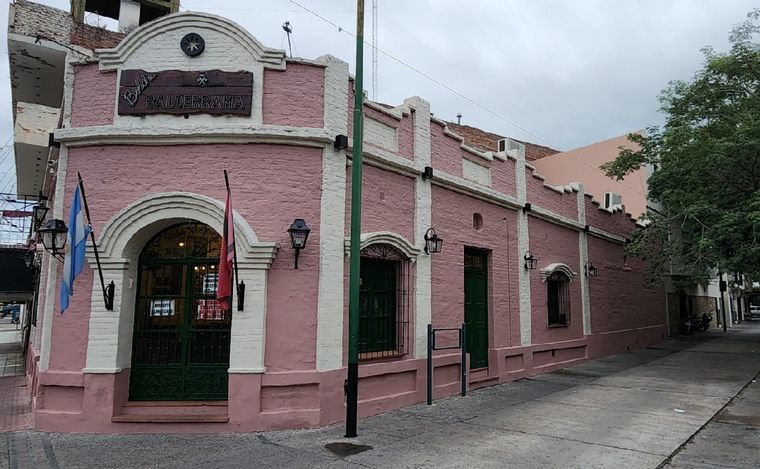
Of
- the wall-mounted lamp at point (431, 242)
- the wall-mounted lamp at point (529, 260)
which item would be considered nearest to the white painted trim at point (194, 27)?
the wall-mounted lamp at point (431, 242)

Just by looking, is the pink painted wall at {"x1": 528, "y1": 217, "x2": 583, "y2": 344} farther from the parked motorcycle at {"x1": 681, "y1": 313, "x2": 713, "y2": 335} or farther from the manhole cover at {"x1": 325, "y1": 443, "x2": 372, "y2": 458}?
the parked motorcycle at {"x1": 681, "y1": 313, "x2": 713, "y2": 335}

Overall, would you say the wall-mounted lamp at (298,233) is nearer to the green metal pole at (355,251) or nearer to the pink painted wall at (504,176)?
the green metal pole at (355,251)

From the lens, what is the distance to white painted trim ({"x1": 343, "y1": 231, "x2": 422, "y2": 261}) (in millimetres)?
8016

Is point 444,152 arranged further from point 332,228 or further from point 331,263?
point 331,263

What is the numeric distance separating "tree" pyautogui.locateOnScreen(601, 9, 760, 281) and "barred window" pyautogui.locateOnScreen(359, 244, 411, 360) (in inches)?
291

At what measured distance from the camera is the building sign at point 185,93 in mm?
7598

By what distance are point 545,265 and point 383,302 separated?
6.10m

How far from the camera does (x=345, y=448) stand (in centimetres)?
624

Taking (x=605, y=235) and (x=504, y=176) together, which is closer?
(x=504, y=176)

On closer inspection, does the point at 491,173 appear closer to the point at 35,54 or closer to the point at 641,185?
the point at 35,54

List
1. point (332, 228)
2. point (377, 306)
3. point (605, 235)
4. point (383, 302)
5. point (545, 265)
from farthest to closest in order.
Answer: point (605, 235) → point (545, 265) → point (383, 302) → point (377, 306) → point (332, 228)

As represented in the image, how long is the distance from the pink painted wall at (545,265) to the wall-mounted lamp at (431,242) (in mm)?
4218

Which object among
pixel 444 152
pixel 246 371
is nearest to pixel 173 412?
pixel 246 371

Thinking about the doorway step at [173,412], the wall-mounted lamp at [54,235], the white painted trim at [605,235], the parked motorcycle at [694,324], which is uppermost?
the white painted trim at [605,235]
